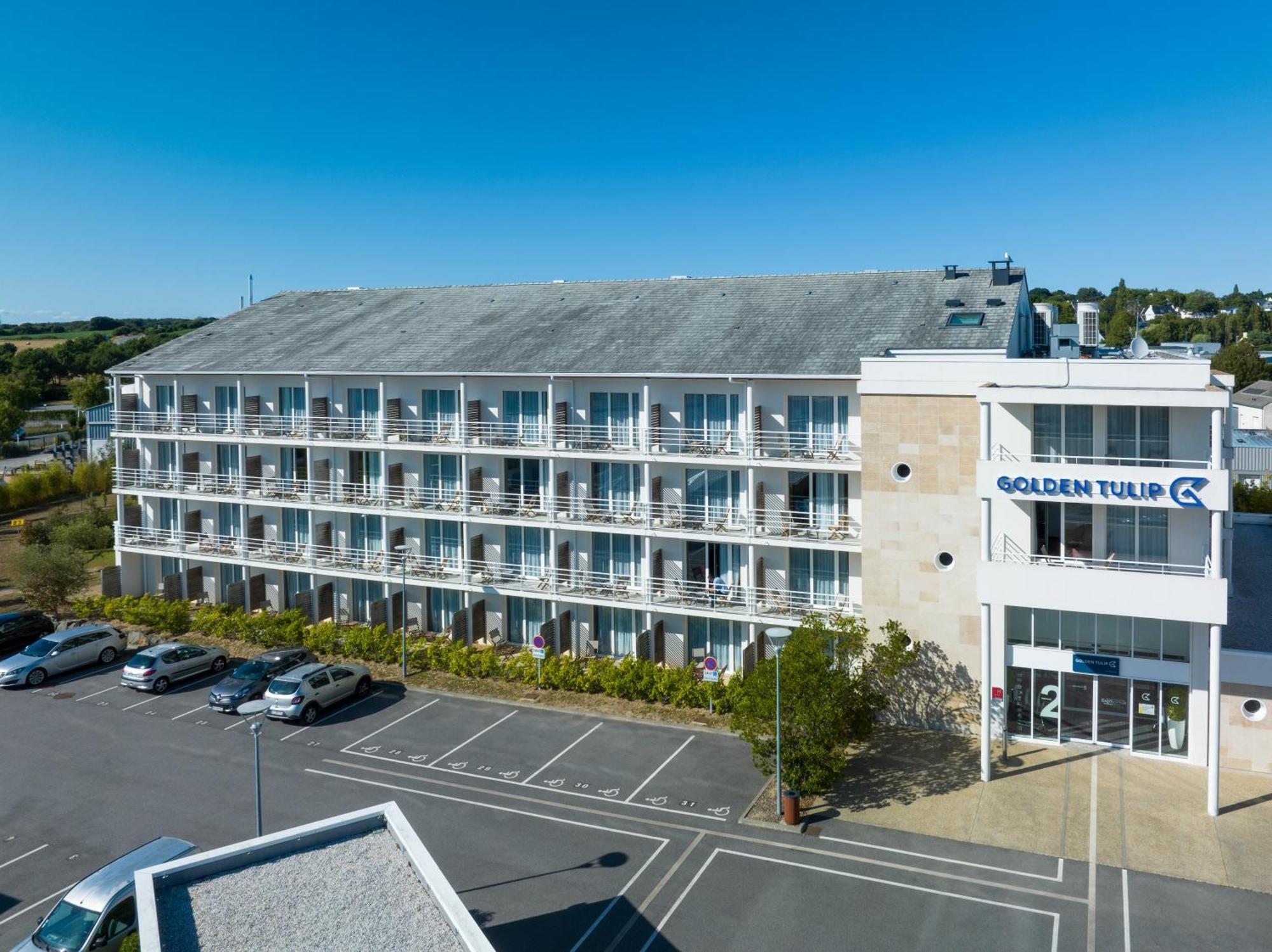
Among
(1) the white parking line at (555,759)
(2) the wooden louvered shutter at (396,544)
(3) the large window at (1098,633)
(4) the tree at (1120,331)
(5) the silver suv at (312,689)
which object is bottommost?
(1) the white parking line at (555,759)

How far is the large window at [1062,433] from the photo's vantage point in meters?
27.4

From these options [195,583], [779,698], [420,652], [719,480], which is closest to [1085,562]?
[779,698]

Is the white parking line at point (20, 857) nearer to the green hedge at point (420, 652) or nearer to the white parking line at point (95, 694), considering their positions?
the white parking line at point (95, 694)

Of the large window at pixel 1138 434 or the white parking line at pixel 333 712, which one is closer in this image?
the large window at pixel 1138 434

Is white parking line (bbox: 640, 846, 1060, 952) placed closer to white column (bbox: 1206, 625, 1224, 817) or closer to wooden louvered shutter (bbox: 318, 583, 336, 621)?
white column (bbox: 1206, 625, 1224, 817)

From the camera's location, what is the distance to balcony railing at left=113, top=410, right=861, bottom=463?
32.4m

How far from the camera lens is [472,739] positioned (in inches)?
1169

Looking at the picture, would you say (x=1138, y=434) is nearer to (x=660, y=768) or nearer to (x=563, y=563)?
(x=660, y=768)

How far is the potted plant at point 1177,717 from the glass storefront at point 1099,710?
18mm

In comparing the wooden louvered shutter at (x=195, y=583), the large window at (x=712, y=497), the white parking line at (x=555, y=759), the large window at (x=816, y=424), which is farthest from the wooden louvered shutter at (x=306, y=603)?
the large window at (x=816, y=424)

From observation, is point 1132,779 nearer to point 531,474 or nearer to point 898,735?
point 898,735

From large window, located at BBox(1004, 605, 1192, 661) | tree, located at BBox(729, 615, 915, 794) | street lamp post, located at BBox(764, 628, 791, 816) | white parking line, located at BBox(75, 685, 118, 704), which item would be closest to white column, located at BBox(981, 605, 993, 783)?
large window, located at BBox(1004, 605, 1192, 661)

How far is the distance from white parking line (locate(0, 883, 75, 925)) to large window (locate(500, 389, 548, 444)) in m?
20.3

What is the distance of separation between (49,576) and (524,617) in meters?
21.6
